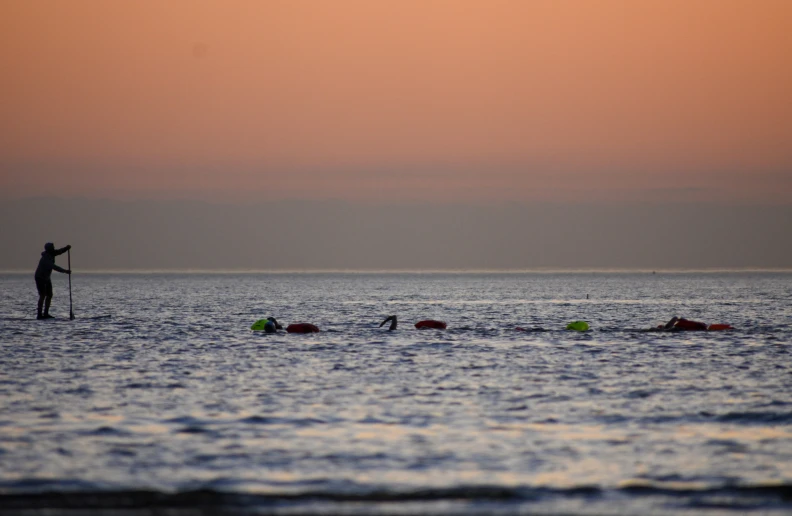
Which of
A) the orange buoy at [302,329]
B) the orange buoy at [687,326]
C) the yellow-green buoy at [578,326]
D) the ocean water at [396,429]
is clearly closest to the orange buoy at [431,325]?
the orange buoy at [302,329]

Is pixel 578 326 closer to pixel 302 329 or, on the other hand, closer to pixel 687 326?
pixel 687 326

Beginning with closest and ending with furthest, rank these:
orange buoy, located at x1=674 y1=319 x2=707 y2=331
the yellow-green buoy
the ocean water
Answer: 1. the ocean water
2. orange buoy, located at x1=674 y1=319 x2=707 y2=331
3. the yellow-green buoy

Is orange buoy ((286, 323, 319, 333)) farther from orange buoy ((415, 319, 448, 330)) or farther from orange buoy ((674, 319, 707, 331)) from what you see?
orange buoy ((674, 319, 707, 331))

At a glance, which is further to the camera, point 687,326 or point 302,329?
point 687,326

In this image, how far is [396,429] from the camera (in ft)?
56.4

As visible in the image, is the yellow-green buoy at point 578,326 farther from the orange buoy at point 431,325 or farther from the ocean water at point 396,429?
the ocean water at point 396,429

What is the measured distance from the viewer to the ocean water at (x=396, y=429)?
12258 millimetres

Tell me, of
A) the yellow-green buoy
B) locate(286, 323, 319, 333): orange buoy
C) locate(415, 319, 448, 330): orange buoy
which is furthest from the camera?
locate(415, 319, 448, 330): orange buoy

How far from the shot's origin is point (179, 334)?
42125mm

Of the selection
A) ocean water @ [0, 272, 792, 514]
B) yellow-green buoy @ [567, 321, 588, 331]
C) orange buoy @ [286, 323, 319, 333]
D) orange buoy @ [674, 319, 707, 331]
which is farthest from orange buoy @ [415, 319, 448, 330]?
orange buoy @ [674, 319, 707, 331]

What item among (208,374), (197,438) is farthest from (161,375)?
(197,438)

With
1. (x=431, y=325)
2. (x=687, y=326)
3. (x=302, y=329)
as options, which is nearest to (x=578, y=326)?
(x=687, y=326)

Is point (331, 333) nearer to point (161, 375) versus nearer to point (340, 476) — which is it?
point (161, 375)

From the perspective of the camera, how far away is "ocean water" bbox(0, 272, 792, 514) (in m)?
12.3
